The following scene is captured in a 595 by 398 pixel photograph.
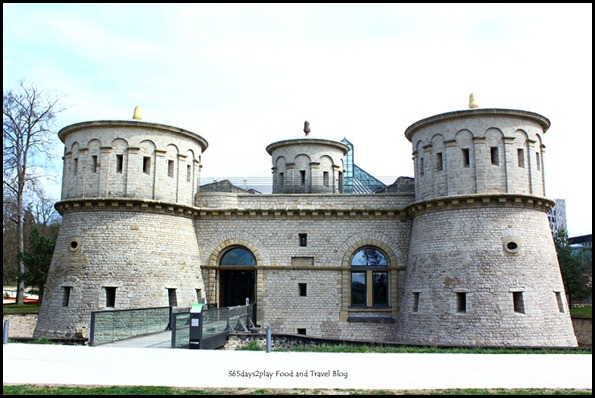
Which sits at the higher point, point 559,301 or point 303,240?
point 303,240

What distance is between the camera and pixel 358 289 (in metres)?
25.7

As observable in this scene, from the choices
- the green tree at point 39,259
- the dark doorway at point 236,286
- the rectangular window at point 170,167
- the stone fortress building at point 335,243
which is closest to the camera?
the stone fortress building at point 335,243

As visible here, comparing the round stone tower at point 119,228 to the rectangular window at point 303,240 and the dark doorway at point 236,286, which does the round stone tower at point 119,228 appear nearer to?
the dark doorway at point 236,286

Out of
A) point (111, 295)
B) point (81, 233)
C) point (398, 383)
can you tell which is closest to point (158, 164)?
point (81, 233)

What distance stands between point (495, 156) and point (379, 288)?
8.01 metres

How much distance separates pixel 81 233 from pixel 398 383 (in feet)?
56.1

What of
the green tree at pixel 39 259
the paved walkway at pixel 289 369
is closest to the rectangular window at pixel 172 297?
the paved walkway at pixel 289 369

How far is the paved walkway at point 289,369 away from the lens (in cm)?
1136

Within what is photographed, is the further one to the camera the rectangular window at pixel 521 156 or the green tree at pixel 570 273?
the green tree at pixel 570 273

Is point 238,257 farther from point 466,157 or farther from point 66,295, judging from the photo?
point 466,157

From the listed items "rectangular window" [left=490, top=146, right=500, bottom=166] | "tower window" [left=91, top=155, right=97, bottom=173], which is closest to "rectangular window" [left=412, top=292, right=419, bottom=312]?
"rectangular window" [left=490, top=146, right=500, bottom=166]

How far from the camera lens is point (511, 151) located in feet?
74.4

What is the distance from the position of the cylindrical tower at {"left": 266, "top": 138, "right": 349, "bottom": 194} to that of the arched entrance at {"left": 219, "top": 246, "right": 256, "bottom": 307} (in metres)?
5.18

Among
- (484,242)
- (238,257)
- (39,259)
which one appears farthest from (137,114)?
(484,242)
